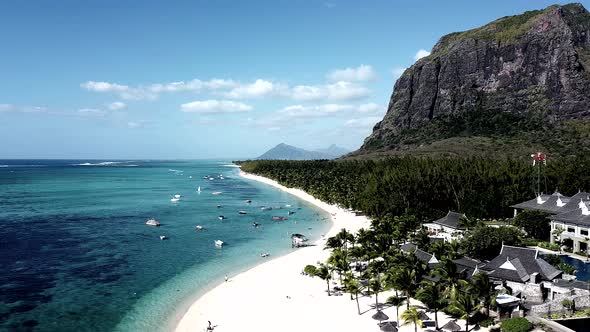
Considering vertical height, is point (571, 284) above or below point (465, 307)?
below

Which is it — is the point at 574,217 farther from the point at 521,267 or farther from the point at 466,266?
the point at 466,266

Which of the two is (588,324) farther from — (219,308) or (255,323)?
(219,308)

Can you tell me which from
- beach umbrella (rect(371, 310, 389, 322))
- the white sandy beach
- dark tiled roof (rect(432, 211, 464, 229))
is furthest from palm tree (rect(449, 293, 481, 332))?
dark tiled roof (rect(432, 211, 464, 229))

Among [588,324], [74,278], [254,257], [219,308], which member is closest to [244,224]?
[254,257]

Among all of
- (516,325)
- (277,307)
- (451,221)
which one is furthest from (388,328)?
(451,221)

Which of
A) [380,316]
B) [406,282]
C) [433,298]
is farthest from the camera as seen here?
[406,282]

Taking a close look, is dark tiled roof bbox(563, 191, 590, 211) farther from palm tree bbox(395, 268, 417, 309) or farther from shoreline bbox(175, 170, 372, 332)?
palm tree bbox(395, 268, 417, 309)
